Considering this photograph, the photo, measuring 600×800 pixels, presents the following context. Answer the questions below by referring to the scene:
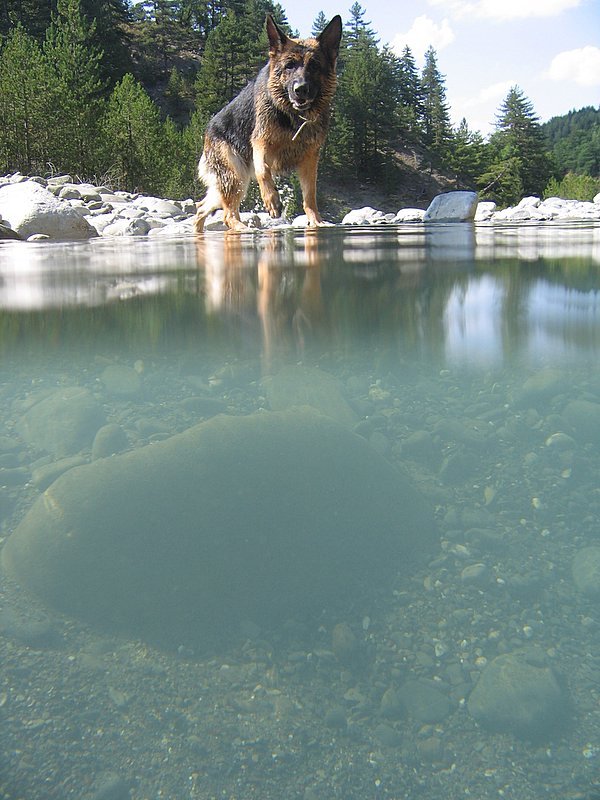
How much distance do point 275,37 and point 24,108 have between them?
93.5ft

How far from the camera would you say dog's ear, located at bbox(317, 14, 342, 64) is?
7.00m

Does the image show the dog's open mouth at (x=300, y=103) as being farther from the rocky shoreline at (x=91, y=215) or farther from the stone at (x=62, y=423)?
the stone at (x=62, y=423)

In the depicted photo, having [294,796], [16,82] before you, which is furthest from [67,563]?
[16,82]

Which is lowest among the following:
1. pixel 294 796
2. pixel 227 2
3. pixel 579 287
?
pixel 294 796

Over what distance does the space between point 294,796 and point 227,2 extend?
85937 millimetres

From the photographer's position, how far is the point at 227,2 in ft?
241

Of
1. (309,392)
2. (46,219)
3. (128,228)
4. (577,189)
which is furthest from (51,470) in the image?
(577,189)

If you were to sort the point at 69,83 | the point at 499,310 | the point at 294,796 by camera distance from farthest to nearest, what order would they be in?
1. the point at 69,83
2. the point at 499,310
3. the point at 294,796

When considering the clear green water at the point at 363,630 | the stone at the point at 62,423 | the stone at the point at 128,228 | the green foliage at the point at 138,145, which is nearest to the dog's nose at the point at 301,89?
the stone at the point at 128,228

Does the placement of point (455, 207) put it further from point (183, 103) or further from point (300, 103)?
point (183, 103)

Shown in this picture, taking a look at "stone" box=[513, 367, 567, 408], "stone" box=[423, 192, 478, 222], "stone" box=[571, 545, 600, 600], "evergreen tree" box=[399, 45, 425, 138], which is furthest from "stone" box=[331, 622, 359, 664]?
"evergreen tree" box=[399, 45, 425, 138]

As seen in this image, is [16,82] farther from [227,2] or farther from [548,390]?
[227,2]

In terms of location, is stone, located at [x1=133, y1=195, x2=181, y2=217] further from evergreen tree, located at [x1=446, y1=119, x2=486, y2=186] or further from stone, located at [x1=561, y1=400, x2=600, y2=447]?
evergreen tree, located at [x1=446, y1=119, x2=486, y2=186]

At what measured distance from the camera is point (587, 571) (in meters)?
0.55
